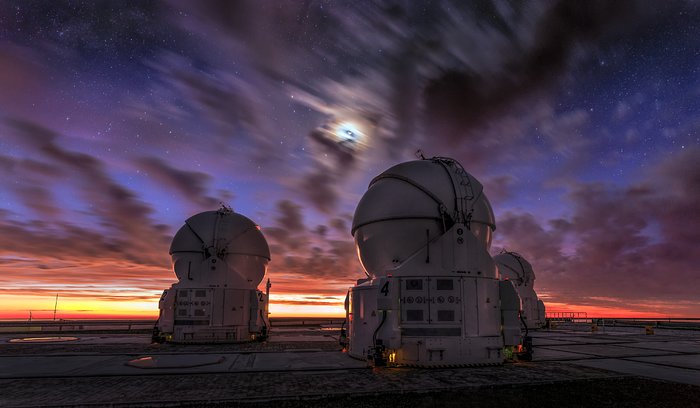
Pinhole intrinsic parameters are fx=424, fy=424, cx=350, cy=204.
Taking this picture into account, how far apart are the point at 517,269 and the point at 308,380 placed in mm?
34306

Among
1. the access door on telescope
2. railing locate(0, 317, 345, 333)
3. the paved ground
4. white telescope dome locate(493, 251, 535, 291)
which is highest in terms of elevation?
white telescope dome locate(493, 251, 535, 291)

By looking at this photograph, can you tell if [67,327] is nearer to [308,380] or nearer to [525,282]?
[308,380]

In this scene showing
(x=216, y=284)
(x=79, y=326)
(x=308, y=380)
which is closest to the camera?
(x=308, y=380)

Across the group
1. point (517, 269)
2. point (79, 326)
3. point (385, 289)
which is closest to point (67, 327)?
point (79, 326)

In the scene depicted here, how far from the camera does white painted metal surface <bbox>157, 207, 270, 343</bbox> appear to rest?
25.0 metres

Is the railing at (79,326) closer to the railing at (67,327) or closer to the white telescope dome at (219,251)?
the railing at (67,327)

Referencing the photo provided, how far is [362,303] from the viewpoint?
1706cm

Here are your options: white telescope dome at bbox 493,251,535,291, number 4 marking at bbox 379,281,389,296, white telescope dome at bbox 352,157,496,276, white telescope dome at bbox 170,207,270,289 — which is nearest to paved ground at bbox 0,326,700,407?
number 4 marking at bbox 379,281,389,296

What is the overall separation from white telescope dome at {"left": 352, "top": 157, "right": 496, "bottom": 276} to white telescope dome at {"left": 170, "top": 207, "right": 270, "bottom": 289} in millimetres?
11330

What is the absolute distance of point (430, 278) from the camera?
1550 centimetres

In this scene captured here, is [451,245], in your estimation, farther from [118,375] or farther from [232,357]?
[118,375]

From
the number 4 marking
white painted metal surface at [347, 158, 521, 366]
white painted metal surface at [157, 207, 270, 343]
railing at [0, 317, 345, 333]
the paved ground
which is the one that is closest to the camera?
the paved ground

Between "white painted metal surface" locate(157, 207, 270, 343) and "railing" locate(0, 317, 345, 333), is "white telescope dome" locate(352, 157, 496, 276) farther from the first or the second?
"railing" locate(0, 317, 345, 333)

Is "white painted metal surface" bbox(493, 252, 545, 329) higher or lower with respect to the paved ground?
higher
